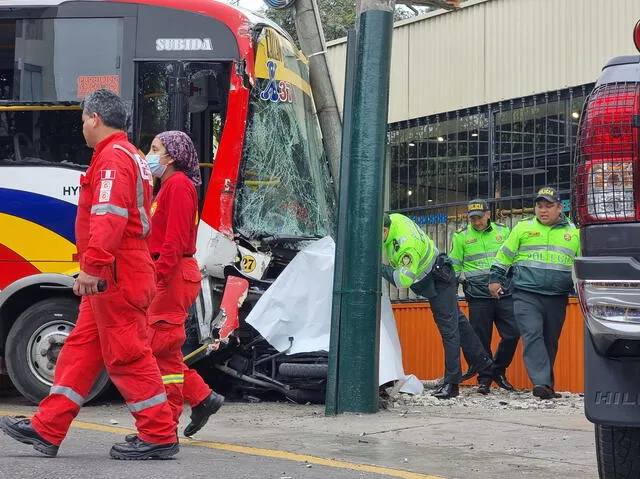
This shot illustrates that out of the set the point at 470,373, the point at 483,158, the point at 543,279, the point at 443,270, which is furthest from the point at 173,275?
the point at 483,158

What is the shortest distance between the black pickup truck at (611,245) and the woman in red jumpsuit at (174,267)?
2.92 metres

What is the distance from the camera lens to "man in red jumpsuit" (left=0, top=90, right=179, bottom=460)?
19.9ft

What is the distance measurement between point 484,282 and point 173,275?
198 inches

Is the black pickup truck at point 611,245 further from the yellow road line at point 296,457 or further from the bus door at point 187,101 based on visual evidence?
the bus door at point 187,101

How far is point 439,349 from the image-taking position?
1220 centimetres

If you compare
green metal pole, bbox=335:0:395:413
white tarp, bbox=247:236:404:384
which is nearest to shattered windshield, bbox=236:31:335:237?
white tarp, bbox=247:236:404:384

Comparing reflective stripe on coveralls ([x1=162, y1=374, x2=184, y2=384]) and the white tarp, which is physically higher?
the white tarp

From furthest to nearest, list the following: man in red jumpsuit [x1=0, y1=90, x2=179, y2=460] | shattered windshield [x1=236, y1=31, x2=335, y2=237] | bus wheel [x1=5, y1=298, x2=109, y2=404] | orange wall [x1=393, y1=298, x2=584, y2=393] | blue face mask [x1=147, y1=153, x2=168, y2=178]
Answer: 1. orange wall [x1=393, y1=298, x2=584, y2=393]
2. shattered windshield [x1=236, y1=31, x2=335, y2=237]
3. bus wheel [x1=5, y1=298, x2=109, y2=404]
4. blue face mask [x1=147, y1=153, x2=168, y2=178]
5. man in red jumpsuit [x1=0, y1=90, x2=179, y2=460]

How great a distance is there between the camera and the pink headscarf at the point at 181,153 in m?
6.97

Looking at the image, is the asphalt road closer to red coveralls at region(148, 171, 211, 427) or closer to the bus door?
red coveralls at region(148, 171, 211, 427)

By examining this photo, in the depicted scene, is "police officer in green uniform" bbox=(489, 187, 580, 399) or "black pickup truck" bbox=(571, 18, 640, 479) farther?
"police officer in green uniform" bbox=(489, 187, 580, 399)

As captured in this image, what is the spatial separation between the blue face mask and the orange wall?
5.09 meters

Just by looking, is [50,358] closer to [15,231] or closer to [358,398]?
[15,231]

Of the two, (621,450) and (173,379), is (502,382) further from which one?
(621,450)
